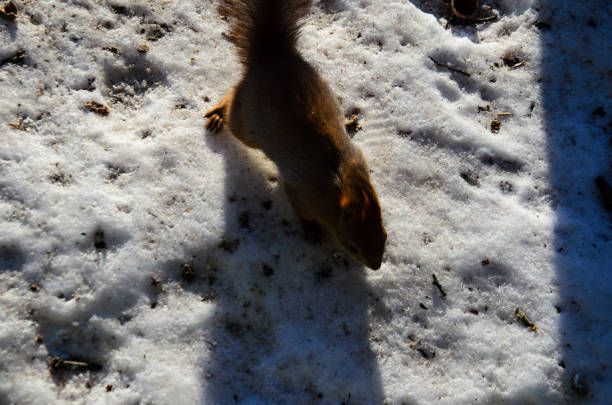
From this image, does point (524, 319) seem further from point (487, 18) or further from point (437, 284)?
point (487, 18)

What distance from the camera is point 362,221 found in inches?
79.4

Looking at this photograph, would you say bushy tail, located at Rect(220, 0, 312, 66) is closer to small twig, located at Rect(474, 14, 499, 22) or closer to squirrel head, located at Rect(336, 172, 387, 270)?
squirrel head, located at Rect(336, 172, 387, 270)

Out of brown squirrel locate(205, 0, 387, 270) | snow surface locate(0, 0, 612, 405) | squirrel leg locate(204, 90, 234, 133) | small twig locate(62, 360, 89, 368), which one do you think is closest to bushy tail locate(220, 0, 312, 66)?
brown squirrel locate(205, 0, 387, 270)

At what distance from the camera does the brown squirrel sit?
6.81ft

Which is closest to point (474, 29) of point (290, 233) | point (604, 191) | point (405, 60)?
point (405, 60)

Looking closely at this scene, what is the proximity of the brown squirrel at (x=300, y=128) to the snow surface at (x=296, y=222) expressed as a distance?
29cm

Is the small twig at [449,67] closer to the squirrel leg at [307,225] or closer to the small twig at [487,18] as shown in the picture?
the small twig at [487,18]

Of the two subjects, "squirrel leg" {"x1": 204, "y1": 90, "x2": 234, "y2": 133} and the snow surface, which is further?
"squirrel leg" {"x1": 204, "y1": 90, "x2": 234, "y2": 133}

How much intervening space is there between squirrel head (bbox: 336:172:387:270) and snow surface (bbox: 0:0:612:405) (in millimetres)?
303

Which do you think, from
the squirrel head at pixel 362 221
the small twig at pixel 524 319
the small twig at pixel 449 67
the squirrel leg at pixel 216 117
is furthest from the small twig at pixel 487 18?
the small twig at pixel 524 319

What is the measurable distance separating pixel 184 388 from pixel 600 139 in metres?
2.85

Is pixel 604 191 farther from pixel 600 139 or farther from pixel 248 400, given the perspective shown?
pixel 248 400

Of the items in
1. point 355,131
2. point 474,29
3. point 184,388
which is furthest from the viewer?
point 474,29

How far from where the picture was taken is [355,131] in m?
2.72
